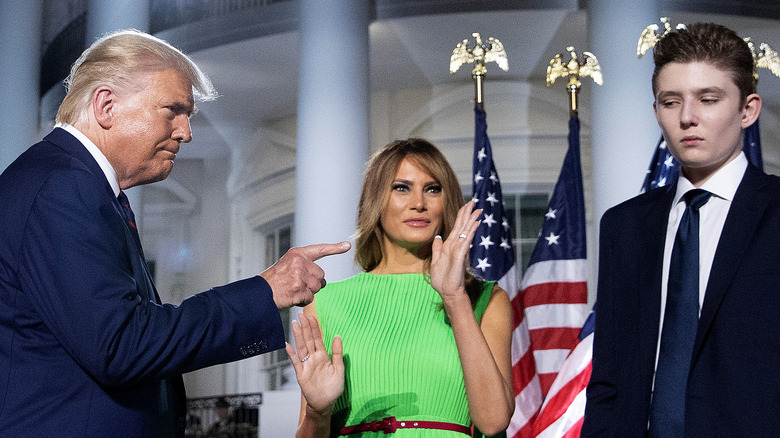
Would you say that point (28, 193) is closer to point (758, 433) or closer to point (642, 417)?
point (642, 417)

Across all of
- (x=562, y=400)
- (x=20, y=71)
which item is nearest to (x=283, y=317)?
(x=20, y=71)

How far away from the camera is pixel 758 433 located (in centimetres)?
150

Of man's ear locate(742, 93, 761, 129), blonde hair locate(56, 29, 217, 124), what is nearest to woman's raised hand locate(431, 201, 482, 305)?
man's ear locate(742, 93, 761, 129)

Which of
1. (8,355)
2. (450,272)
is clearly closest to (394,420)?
(450,272)

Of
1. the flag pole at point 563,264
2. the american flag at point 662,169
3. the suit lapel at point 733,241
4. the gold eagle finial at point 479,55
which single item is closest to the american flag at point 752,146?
the american flag at point 662,169

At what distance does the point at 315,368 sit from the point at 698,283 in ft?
2.77

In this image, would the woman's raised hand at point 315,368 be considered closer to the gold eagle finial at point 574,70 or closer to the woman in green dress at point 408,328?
the woman in green dress at point 408,328

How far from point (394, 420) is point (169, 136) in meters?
0.93

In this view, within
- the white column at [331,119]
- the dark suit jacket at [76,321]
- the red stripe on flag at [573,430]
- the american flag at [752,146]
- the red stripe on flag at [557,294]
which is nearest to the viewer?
the dark suit jacket at [76,321]

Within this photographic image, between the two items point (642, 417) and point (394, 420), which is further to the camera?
point (394, 420)

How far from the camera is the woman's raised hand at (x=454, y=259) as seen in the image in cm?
206

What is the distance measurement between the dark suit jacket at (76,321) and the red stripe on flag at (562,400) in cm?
235

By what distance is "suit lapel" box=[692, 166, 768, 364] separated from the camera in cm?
159

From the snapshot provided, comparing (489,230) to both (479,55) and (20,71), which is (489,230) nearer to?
(479,55)
